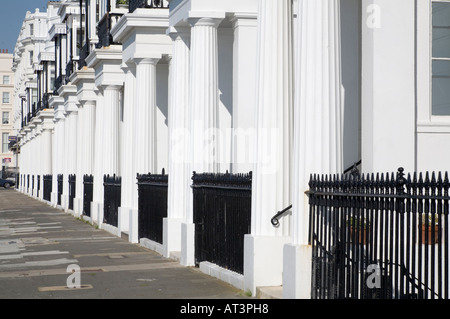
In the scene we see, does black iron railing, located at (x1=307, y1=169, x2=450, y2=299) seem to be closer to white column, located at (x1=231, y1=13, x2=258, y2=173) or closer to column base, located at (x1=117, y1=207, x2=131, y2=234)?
white column, located at (x1=231, y1=13, x2=258, y2=173)

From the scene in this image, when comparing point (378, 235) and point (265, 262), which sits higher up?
point (378, 235)

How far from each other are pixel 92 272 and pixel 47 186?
35.5 metres

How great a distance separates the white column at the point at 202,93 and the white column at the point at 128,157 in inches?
266

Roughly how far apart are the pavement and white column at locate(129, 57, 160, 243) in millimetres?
1884

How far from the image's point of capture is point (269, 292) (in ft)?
36.9

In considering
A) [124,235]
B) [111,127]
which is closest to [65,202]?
[111,127]

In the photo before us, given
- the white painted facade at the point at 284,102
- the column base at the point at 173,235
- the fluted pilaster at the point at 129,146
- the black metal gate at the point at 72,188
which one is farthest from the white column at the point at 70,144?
the column base at the point at 173,235

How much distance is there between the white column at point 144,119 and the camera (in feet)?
69.1

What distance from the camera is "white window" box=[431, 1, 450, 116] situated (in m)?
11.7

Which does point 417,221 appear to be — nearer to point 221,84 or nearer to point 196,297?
point 196,297

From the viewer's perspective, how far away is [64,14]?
45250 millimetres

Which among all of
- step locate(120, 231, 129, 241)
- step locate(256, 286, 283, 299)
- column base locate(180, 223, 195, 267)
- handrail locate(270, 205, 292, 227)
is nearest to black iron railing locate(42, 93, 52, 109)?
step locate(120, 231, 129, 241)

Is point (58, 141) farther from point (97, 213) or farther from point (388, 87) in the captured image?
point (388, 87)
